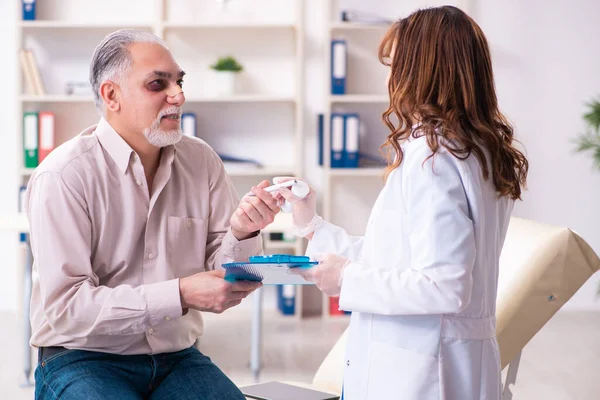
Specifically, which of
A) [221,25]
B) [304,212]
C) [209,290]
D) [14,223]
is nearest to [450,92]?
[304,212]

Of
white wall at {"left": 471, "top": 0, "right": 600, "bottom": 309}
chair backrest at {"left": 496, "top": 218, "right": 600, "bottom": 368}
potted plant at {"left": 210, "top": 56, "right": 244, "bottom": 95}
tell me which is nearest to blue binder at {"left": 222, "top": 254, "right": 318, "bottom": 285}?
chair backrest at {"left": 496, "top": 218, "right": 600, "bottom": 368}

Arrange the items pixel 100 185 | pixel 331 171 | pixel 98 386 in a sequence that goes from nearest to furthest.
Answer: pixel 98 386
pixel 100 185
pixel 331 171

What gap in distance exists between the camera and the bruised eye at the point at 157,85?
1976 millimetres

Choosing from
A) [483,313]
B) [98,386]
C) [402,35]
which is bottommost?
[98,386]

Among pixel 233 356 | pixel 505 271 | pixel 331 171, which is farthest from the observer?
pixel 331 171

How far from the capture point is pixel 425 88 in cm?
155

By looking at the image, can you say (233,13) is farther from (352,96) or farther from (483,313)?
(483,313)

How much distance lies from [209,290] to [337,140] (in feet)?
10.7

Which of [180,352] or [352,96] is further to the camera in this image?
[352,96]

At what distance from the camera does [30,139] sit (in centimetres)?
489

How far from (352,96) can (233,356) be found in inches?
73.3

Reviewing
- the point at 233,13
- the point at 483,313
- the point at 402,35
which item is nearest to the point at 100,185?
the point at 402,35

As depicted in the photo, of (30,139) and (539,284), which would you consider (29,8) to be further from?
(539,284)

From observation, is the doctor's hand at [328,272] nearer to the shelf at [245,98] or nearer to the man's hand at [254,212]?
the man's hand at [254,212]
